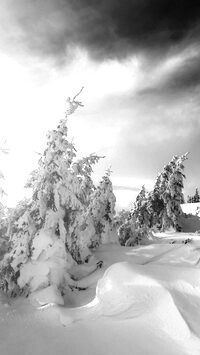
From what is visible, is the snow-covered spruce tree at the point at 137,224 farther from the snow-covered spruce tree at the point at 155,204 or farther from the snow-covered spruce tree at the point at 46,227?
the snow-covered spruce tree at the point at 46,227

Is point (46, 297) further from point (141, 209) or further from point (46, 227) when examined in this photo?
point (141, 209)

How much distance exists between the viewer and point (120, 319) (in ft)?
38.1

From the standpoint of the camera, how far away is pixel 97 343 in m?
10.3

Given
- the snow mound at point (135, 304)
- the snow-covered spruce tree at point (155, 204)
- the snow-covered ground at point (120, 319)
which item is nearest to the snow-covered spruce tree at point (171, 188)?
the snow-covered spruce tree at point (155, 204)

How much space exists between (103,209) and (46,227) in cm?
823

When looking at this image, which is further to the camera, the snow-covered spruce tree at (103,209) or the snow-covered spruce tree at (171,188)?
the snow-covered spruce tree at (171,188)

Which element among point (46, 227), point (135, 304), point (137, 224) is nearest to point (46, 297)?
point (46, 227)

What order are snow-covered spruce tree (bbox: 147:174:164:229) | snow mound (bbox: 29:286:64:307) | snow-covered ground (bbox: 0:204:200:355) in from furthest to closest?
snow-covered spruce tree (bbox: 147:174:164:229), snow mound (bbox: 29:286:64:307), snow-covered ground (bbox: 0:204:200:355)

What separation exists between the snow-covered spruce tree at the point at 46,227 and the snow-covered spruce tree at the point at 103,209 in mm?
5821

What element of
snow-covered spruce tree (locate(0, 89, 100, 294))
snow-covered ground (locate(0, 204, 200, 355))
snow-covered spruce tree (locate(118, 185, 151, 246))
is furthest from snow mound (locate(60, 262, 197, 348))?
snow-covered spruce tree (locate(118, 185, 151, 246))

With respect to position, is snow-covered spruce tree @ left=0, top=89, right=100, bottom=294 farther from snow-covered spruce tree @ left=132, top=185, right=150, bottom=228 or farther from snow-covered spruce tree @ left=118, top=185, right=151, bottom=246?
snow-covered spruce tree @ left=132, top=185, right=150, bottom=228

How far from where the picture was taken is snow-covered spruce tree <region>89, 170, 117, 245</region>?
22.7m

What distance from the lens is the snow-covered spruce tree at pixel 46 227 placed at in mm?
15070

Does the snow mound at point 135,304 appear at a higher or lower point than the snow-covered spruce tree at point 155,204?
lower
